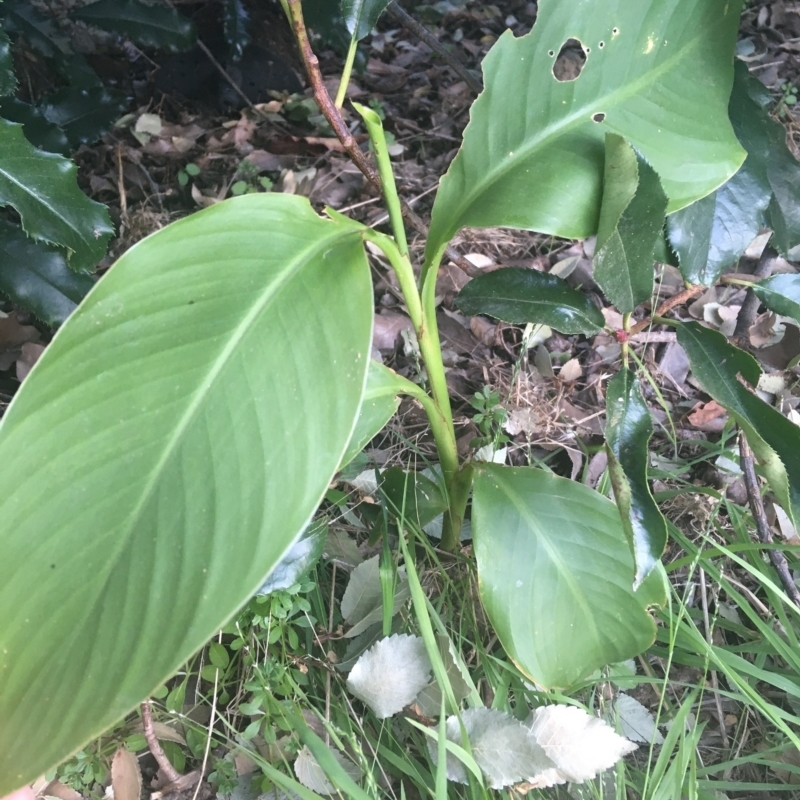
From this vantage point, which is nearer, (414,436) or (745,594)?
(745,594)

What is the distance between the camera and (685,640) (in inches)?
29.9

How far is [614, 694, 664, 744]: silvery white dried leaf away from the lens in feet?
2.45

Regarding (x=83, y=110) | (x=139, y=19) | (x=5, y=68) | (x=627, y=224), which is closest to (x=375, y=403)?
(x=627, y=224)

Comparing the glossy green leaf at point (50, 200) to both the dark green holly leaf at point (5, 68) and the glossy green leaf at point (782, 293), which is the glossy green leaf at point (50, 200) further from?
the glossy green leaf at point (782, 293)

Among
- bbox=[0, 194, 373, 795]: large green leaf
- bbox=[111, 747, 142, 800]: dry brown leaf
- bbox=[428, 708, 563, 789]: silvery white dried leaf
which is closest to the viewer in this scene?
bbox=[0, 194, 373, 795]: large green leaf

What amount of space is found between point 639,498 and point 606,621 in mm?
229

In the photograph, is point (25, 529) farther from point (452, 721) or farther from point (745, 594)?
point (745, 594)

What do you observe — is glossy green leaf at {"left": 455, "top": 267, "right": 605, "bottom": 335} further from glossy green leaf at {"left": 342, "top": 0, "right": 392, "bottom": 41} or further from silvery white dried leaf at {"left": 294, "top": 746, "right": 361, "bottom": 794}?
silvery white dried leaf at {"left": 294, "top": 746, "right": 361, "bottom": 794}

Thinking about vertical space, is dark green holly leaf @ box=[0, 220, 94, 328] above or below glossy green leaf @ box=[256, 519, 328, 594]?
above

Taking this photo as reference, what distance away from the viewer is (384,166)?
0.57 m

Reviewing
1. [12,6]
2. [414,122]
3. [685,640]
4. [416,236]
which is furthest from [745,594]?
[12,6]

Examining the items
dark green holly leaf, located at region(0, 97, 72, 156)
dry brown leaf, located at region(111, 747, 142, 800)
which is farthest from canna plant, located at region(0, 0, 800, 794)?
dark green holly leaf, located at region(0, 97, 72, 156)

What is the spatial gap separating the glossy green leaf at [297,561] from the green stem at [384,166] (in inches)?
15.9

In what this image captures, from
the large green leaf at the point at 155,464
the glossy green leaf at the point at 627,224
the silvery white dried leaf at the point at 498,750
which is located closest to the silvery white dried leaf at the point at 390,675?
the silvery white dried leaf at the point at 498,750
